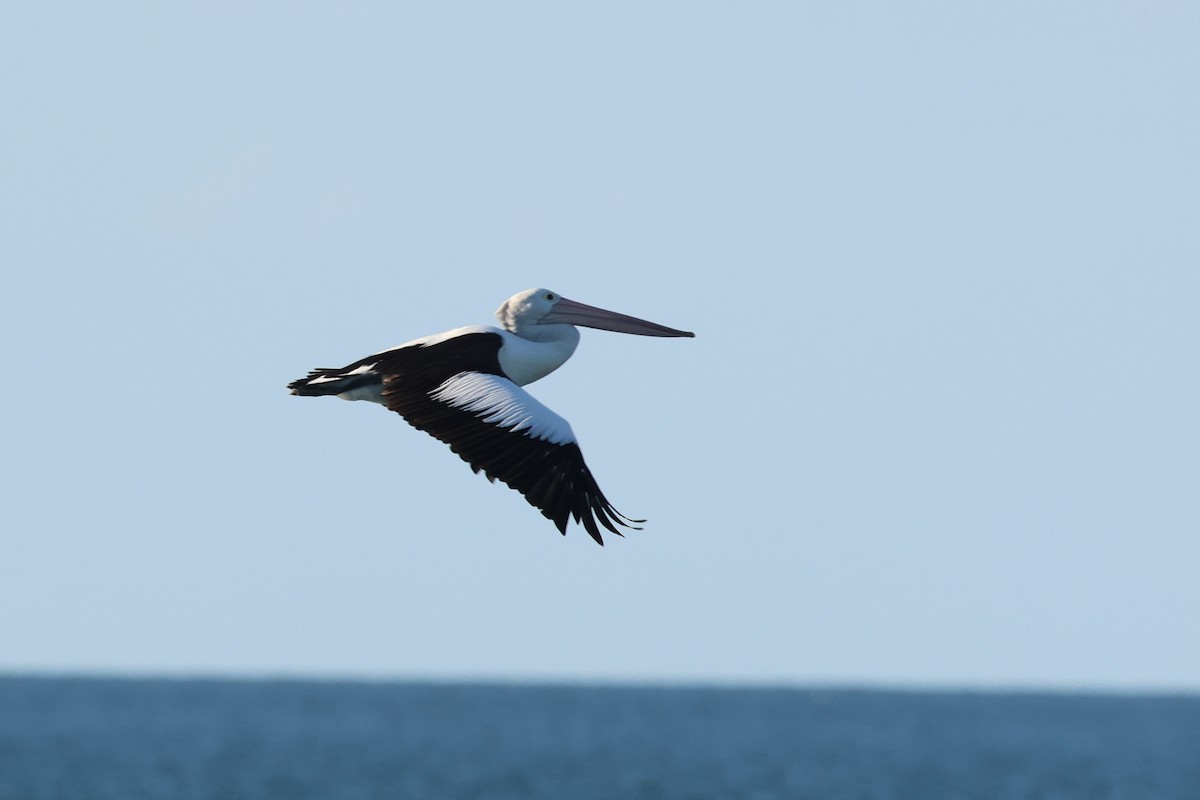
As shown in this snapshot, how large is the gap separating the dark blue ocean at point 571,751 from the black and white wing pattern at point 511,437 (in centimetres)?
4575

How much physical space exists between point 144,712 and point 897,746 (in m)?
51.6

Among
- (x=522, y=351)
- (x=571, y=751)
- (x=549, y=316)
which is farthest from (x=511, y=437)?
(x=571, y=751)

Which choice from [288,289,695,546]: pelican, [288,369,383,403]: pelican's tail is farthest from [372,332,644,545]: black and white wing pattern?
[288,369,383,403]: pelican's tail

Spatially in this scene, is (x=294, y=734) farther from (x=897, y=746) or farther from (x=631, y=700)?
(x=631, y=700)

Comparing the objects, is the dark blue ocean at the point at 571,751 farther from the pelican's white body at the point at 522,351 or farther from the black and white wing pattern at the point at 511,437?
the black and white wing pattern at the point at 511,437

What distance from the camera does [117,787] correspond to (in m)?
58.0

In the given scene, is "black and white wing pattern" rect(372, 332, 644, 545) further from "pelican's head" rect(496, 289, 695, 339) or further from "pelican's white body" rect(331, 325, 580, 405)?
"pelican's head" rect(496, 289, 695, 339)

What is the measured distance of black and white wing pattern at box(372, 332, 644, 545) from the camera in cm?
1076

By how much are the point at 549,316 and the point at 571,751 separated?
241 feet

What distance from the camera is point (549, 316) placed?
1195 centimetres

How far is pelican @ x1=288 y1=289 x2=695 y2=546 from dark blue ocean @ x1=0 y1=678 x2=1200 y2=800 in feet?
148

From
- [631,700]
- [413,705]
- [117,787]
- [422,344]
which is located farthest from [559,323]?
[631,700]

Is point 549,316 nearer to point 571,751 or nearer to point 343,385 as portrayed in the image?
point 343,385

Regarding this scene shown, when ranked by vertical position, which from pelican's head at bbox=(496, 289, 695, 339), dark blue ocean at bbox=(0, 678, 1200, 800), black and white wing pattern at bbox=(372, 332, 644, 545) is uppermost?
dark blue ocean at bbox=(0, 678, 1200, 800)
